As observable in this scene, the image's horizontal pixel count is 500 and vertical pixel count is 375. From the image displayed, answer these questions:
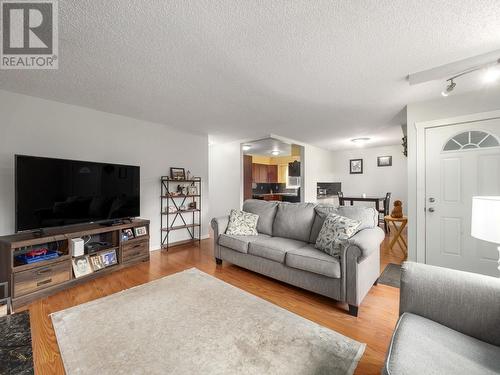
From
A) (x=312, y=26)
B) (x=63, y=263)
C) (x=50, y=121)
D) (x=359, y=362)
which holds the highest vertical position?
(x=312, y=26)

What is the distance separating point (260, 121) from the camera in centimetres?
403

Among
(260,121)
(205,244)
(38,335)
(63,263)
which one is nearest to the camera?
(38,335)

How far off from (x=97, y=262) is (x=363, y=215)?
345cm

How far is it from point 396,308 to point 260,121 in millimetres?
3268

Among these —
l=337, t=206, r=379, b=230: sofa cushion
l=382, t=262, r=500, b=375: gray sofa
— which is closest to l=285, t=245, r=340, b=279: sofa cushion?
l=337, t=206, r=379, b=230: sofa cushion

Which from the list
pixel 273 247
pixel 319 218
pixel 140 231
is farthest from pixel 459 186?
pixel 140 231

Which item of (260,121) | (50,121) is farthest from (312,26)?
(50,121)

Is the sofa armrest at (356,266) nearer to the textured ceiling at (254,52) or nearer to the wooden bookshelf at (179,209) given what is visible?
the textured ceiling at (254,52)

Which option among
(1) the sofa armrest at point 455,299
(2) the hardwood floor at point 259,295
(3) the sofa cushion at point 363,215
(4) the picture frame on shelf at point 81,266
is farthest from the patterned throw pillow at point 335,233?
(4) the picture frame on shelf at point 81,266

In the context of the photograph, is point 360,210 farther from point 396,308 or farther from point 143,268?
point 143,268

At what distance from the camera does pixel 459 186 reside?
2.88 m

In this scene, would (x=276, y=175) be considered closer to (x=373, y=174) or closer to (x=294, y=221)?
(x=373, y=174)

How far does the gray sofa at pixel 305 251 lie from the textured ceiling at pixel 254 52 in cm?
157

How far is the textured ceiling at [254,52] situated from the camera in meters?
1.50
